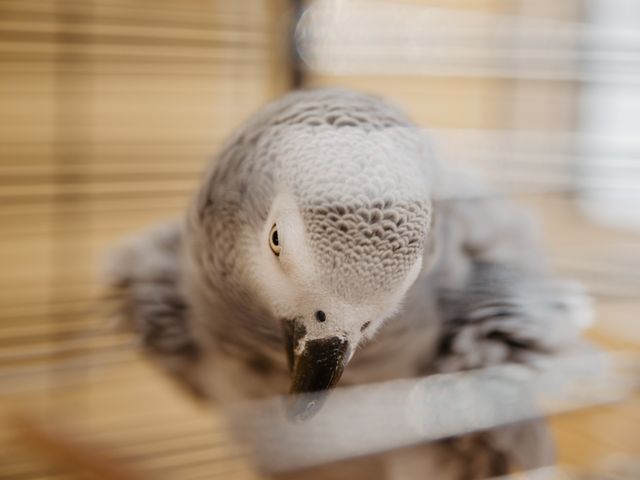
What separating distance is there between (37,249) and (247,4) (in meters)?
0.39

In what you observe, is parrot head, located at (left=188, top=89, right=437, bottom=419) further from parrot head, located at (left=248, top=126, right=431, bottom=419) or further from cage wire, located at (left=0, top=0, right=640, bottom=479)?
cage wire, located at (left=0, top=0, right=640, bottom=479)

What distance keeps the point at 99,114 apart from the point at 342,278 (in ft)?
2.39

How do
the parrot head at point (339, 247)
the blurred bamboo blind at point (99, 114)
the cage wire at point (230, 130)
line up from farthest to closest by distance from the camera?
the blurred bamboo blind at point (99, 114)
the cage wire at point (230, 130)
the parrot head at point (339, 247)

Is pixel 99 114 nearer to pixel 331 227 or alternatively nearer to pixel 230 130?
pixel 230 130

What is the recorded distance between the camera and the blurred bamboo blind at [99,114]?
812mm

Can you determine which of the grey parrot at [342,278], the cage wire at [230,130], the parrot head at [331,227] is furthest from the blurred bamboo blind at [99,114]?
the parrot head at [331,227]

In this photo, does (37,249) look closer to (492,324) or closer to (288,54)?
(288,54)

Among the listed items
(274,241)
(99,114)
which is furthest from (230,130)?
(274,241)

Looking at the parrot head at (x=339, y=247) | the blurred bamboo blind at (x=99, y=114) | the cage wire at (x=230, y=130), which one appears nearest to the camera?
the parrot head at (x=339, y=247)

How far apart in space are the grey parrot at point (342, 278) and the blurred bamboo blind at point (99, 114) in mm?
196

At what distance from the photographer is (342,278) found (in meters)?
0.36

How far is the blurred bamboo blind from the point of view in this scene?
0.81 meters

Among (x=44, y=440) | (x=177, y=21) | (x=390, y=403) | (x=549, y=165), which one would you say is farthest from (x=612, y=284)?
(x=177, y=21)

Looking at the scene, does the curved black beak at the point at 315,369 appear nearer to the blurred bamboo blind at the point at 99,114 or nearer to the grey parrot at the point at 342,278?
the grey parrot at the point at 342,278
